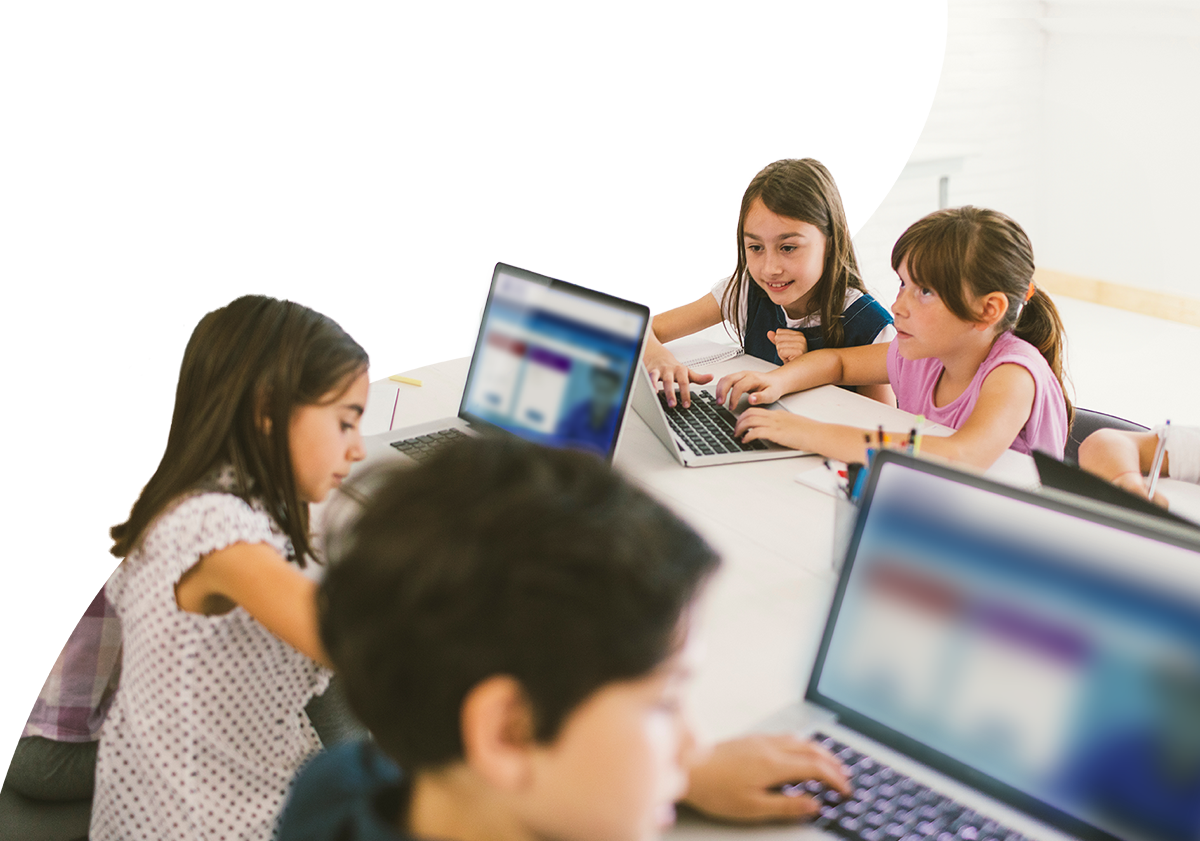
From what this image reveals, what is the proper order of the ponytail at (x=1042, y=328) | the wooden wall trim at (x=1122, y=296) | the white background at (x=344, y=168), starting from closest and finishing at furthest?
the ponytail at (x=1042, y=328) < the white background at (x=344, y=168) < the wooden wall trim at (x=1122, y=296)

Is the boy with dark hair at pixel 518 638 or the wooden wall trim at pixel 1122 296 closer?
the boy with dark hair at pixel 518 638

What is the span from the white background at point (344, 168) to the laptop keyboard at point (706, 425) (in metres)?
0.71

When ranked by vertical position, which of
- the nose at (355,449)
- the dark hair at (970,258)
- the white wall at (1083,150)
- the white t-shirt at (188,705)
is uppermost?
the white wall at (1083,150)

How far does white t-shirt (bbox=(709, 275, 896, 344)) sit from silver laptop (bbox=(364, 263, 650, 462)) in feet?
2.57

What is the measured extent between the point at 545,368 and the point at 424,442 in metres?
0.25

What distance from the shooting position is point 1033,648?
0.77 m

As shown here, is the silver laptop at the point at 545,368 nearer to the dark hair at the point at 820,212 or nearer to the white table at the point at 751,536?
the white table at the point at 751,536

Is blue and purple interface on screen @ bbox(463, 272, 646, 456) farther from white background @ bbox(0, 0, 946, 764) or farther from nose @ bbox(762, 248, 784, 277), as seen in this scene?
nose @ bbox(762, 248, 784, 277)

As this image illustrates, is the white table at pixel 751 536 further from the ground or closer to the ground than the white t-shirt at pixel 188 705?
further from the ground

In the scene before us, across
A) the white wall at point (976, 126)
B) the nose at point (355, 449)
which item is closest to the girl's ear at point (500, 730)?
the nose at point (355, 449)

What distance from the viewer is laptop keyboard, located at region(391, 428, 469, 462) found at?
5.30 feet

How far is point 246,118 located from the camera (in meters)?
3.04

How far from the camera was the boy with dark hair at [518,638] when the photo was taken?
535 mm

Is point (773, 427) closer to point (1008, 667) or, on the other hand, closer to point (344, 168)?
point (1008, 667)
